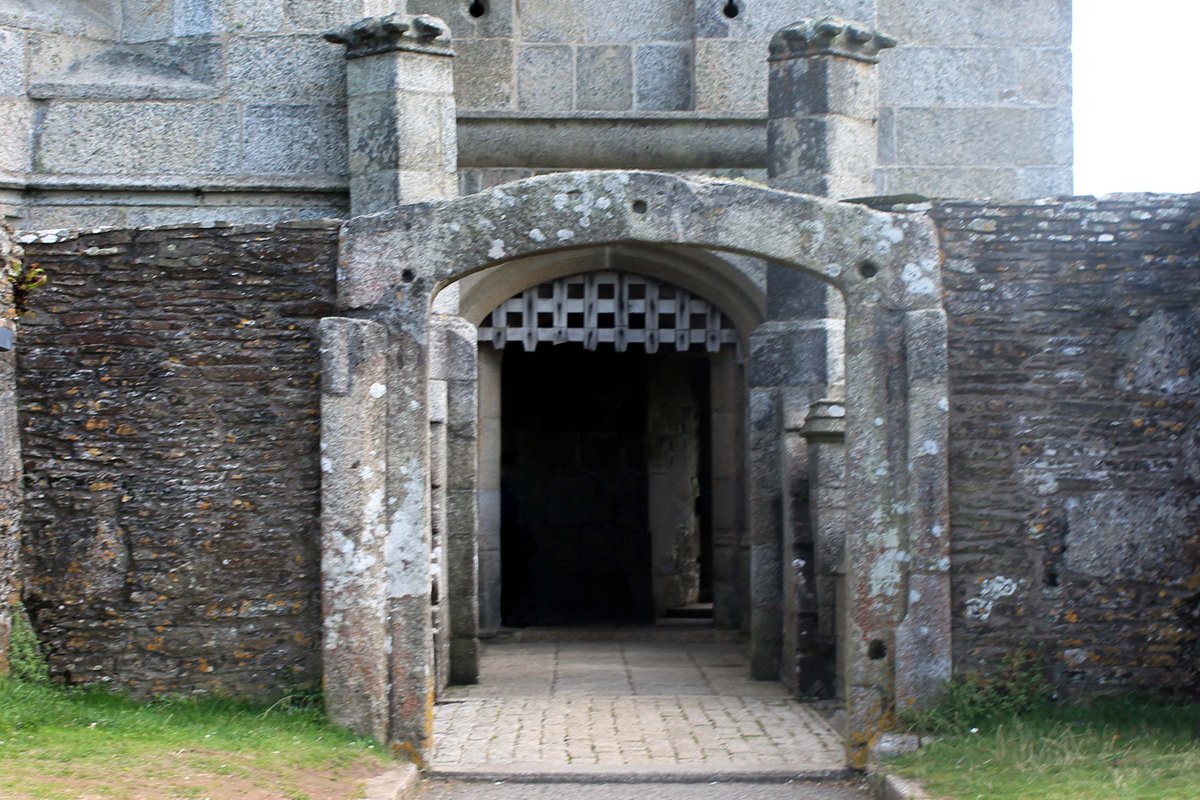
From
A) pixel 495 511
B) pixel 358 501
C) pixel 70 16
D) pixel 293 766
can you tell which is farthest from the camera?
pixel 495 511

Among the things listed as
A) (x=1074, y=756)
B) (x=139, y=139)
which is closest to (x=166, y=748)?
(x=1074, y=756)

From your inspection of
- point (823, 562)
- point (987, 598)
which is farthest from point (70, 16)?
point (987, 598)

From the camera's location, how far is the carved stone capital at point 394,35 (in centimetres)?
902

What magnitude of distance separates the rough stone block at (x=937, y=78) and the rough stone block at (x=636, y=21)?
1.27m

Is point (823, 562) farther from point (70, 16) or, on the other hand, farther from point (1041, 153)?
point (70, 16)

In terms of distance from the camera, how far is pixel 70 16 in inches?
381

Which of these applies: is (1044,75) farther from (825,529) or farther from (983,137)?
(825,529)

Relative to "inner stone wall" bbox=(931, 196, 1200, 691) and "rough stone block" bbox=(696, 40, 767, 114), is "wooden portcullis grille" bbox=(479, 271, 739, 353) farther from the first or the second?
"inner stone wall" bbox=(931, 196, 1200, 691)

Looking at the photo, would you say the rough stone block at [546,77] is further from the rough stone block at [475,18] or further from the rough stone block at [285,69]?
the rough stone block at [285,69]

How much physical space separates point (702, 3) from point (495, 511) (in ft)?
11.7

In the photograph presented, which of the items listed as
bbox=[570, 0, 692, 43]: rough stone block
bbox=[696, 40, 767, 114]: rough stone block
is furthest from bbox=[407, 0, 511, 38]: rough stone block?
bbox=[696, 40, 767, 114]: rough stone block

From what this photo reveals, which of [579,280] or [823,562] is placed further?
[579,280]

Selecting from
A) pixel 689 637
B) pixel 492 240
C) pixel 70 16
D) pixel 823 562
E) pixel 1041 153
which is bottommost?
pixel 689 637

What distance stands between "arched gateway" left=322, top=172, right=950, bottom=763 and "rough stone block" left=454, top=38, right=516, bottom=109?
349 centimetres
